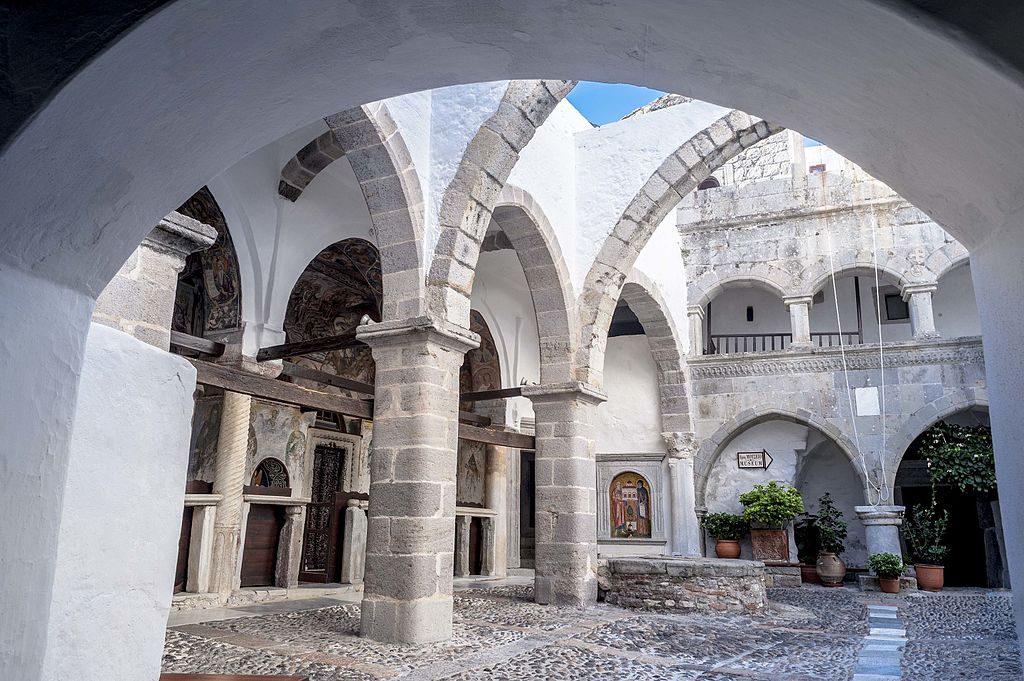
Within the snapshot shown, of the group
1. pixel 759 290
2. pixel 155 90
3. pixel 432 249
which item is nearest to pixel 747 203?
pixel 759 290

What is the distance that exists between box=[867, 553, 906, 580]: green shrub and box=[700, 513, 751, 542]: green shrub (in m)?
2.19

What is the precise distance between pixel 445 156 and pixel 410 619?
366 cm

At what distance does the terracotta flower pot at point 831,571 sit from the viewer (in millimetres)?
12188

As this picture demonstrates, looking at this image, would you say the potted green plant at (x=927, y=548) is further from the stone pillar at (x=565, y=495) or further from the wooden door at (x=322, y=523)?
the wooden door at (x=322, y=523)

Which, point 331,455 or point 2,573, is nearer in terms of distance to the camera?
point 2,573

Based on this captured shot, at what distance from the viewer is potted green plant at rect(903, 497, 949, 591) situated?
1154cm

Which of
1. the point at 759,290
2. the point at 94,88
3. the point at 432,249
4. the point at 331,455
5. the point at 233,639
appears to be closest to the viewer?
the point at 94,88

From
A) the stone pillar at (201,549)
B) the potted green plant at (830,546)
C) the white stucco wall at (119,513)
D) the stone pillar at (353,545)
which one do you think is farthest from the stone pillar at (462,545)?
the white stucco wall at (119,513)

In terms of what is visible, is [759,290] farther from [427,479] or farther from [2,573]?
[2,573]

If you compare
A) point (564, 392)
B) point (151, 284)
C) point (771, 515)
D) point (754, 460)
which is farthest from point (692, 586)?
point (151, 284)

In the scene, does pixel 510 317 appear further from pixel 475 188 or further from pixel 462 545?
pixel 475 188

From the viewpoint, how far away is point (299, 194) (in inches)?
362

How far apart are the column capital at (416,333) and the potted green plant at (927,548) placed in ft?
28.7

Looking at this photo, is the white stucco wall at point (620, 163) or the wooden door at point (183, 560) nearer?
the wooden door at point (183, 560)
